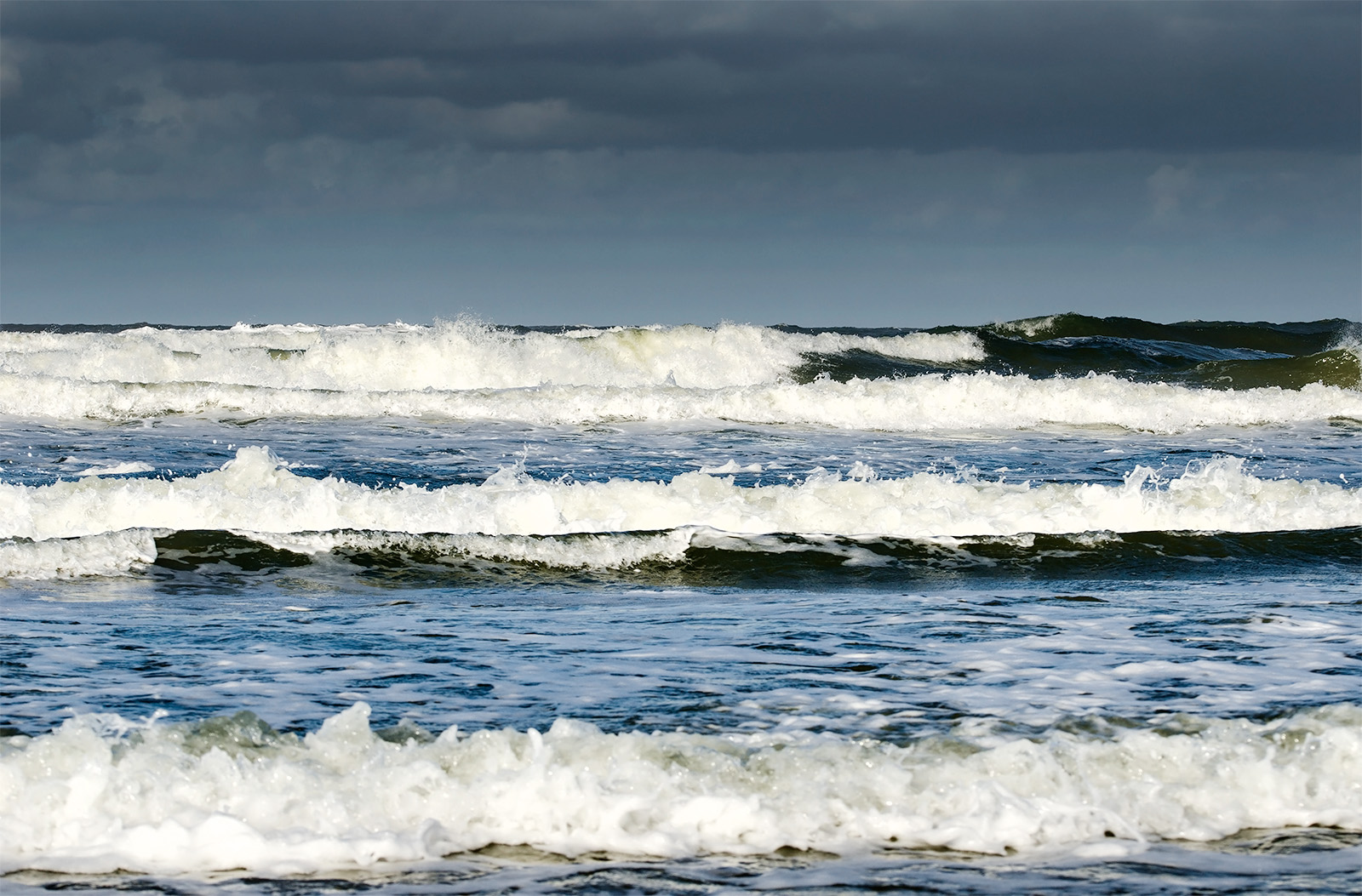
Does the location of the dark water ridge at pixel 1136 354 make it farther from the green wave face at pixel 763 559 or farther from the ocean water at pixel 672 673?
the green wave face at pixel 763 559

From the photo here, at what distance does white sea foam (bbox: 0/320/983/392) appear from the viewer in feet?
79.6

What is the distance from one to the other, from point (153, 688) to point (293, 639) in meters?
1.18

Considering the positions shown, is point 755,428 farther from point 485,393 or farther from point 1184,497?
point 1184,497

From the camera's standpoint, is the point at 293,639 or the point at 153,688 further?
the point at 293,639

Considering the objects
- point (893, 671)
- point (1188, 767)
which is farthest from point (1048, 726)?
point (893, 671)

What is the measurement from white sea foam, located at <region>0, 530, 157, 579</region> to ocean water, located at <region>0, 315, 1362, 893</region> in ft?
0.11

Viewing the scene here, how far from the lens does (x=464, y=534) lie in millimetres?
9672

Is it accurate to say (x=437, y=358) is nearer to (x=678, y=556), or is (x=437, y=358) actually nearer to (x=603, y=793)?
(x=678, y=556)

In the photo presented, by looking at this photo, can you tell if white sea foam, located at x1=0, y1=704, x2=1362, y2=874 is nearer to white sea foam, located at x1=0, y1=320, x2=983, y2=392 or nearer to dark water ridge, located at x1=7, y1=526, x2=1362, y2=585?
dark water ridge, located at x1=7, y1=526, x2=1362, y2=585

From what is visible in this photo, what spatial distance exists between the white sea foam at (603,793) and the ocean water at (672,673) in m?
0.01

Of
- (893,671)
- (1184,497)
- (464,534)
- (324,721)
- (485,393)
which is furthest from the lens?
(485,393)

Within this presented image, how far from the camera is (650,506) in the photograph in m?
10.8

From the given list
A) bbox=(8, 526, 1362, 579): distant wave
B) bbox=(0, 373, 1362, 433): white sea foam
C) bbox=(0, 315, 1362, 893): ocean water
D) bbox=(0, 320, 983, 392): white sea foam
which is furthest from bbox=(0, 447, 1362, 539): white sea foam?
bbox=(0, 320, 983, 392): white sea foam

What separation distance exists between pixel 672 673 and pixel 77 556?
4.76 metres
